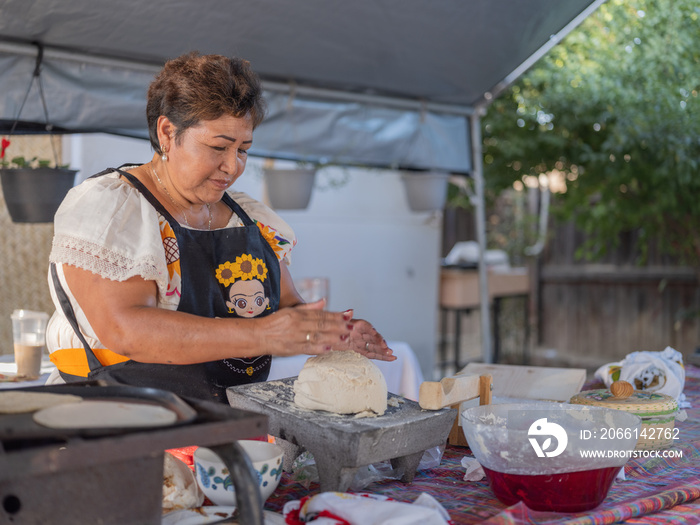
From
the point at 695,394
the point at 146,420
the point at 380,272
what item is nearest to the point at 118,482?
the point at 146,420

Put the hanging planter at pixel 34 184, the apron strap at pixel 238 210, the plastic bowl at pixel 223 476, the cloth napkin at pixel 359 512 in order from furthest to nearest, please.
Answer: the hanging planter at pixel 34 184 < the apron strap at pixel 238 210 < the plastic bowl at pixel 223 476 < the cloth napkin at pixel 359 512

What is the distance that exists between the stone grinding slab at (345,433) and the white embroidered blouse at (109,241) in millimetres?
354

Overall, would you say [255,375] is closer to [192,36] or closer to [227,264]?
[227,264]

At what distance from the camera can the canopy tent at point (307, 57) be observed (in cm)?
279

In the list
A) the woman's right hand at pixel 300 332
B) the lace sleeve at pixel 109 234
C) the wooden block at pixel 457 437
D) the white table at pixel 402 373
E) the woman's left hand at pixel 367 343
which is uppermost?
the lace sleeve at pixel 109 234

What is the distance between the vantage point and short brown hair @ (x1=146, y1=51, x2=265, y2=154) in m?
1.73

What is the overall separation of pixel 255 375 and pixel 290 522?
2.28 ft

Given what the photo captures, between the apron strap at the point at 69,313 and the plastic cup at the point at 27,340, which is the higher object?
the apron strap at the point at 69,313

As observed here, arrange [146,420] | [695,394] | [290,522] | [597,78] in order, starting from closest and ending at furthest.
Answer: [146,420], [290,522], [695,394], [597,78]

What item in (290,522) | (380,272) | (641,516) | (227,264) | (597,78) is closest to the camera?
(290,522)

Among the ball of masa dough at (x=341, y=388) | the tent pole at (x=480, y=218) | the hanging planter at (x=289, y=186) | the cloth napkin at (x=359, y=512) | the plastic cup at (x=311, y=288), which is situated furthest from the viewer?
the tent pole at (x=480, y=218)

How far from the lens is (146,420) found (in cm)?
106

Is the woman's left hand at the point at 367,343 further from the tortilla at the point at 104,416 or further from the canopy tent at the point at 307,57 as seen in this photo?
the canopy tent at the point at 307,57

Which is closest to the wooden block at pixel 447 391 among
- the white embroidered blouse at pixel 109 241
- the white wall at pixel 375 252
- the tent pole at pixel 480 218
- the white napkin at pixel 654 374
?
the white embroidered blouse at pixel 109 241
